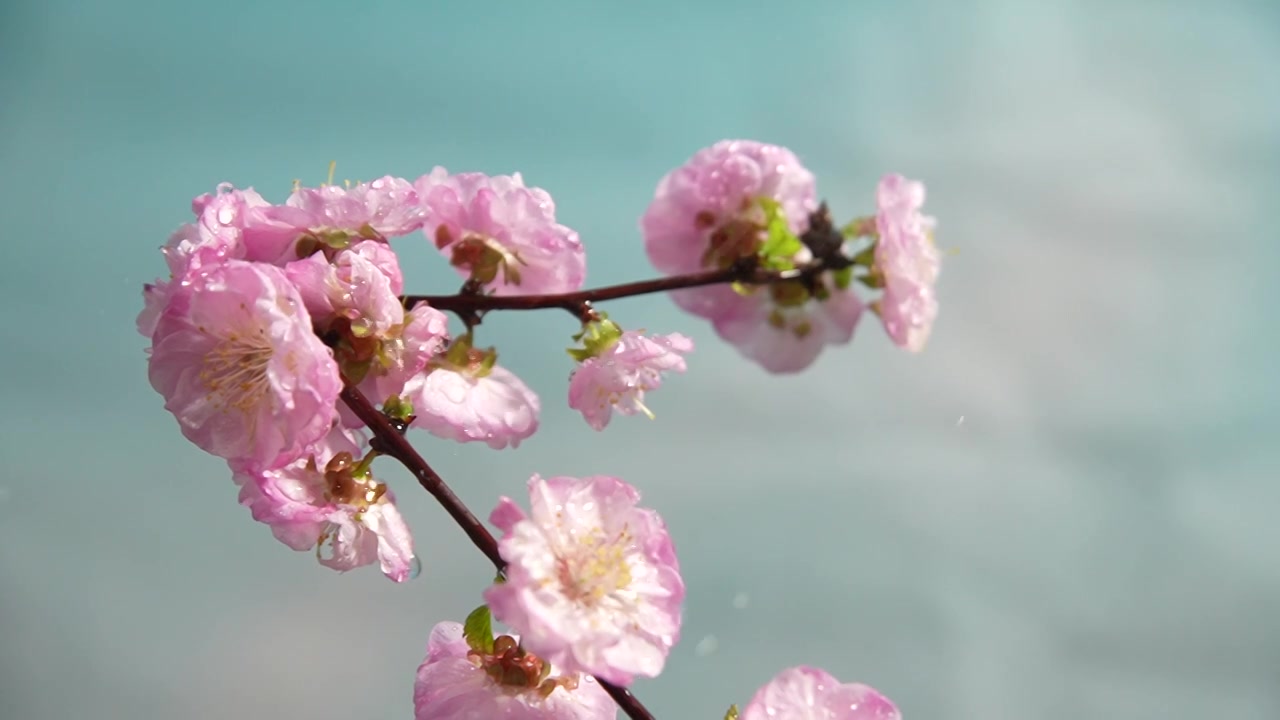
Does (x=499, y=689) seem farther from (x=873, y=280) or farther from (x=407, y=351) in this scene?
(x=873, y=280)

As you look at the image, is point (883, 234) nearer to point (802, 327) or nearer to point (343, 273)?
point (802, 327)

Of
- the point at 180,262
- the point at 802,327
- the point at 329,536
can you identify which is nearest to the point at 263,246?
the point at 180,262

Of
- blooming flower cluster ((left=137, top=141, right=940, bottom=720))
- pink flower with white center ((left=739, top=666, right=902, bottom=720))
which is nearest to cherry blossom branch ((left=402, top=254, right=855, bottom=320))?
blooming flower cluster ((left=137, top=141, right=940, bottom=720))

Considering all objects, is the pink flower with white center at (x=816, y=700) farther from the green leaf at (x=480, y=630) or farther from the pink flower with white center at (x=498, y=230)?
the pink flower with white center at (x=498, y=230)

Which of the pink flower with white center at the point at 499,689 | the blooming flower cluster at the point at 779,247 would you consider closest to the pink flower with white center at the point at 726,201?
the blooming flower cluster at the point at 779,247

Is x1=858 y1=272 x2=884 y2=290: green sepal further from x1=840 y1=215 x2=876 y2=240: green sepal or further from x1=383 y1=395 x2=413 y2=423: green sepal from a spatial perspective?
x1=383 y1=395 x2=413 y2=423: green sepal
